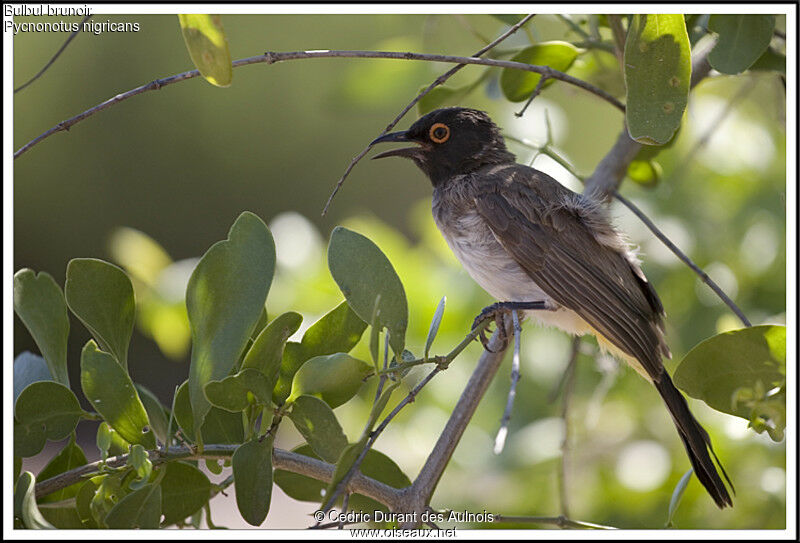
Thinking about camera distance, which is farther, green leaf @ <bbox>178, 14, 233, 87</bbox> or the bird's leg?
the bird's leg

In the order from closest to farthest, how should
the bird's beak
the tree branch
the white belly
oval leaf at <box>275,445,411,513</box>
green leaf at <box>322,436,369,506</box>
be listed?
green leaf at <box>322,436,369,506</box> → oval leaf at <box>275,445,411,513</box> → the tree branch → the white belly → the bird's beak

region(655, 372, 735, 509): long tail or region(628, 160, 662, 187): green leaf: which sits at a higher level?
region(628, 160, 662, 187): green leaf

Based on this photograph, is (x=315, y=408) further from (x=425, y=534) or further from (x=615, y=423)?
A: (x=615, y=423)

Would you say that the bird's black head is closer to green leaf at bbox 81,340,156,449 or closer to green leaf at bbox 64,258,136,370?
green leaf at bbox 64,258,136,370

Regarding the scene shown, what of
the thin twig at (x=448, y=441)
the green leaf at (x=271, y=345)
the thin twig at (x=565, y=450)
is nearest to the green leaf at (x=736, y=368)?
the thin twig at (x=448, y=441)

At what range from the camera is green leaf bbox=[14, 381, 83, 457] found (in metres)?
1.13

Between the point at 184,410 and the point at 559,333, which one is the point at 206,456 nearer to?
the point at 184,410

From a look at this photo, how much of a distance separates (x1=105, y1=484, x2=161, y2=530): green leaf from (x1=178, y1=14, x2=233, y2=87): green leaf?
1.81 feet

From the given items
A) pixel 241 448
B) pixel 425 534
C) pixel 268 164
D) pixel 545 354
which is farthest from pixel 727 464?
pixel 268 164

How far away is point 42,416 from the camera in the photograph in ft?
3.77

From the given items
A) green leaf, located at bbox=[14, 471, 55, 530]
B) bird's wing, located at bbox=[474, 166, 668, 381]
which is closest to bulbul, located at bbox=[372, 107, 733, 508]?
bird's wing, located at bbox=[474, 166, 668, 381]

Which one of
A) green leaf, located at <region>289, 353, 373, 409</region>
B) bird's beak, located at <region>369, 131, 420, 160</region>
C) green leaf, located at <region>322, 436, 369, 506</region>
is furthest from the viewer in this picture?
bird's beak, located at <region>369, 131, 420, 160</region>

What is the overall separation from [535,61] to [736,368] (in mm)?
746

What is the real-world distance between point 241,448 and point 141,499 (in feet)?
0.49
